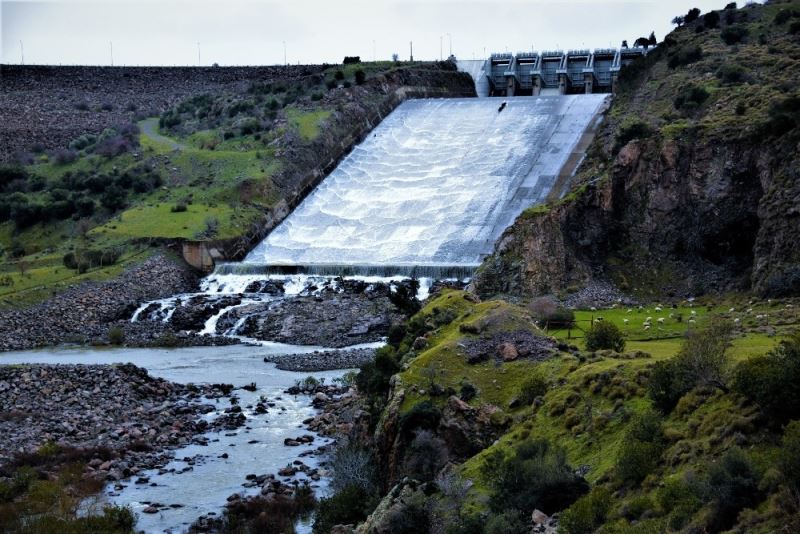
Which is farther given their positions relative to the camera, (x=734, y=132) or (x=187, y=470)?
(x=734, y=132)

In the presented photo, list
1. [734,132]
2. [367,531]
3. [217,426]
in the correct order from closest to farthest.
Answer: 1. [367,531]
2. [217,426]
3. [734,132]

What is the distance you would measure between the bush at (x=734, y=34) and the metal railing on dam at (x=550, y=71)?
15.8m

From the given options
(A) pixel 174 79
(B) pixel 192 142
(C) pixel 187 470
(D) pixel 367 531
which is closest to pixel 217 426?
(C) pixel 187 470

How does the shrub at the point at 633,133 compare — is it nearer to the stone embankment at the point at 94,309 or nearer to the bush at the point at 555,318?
the bush at the point at 555,318

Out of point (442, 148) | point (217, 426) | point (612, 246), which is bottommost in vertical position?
point (217, 426)

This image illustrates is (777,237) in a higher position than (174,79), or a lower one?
lower

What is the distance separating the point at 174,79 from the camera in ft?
327

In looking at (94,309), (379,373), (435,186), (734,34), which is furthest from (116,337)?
(734,34)

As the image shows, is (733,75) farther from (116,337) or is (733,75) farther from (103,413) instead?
A: (103,413)

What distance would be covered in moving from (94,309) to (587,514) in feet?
130

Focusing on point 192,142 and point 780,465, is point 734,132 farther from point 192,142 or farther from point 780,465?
point 192,142

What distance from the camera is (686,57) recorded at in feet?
202

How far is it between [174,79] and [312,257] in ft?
163

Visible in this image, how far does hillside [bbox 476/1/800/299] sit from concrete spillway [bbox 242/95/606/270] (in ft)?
23.8
